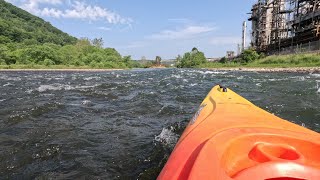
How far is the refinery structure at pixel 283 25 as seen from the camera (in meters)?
39.1

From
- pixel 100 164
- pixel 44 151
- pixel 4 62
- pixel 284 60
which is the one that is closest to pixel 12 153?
pixel 44 151

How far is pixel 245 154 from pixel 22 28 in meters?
114

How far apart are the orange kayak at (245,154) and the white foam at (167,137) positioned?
93.5 inches

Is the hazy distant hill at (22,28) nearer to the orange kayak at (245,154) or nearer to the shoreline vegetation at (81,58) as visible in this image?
the shoreline vegetation at (81,58)

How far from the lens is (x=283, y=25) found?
56.3m

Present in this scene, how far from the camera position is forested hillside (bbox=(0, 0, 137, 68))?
56844 millimetres

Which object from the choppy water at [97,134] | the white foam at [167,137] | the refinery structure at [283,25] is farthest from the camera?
the refinery structure at [283,25]

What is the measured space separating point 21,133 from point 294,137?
16.4 feet

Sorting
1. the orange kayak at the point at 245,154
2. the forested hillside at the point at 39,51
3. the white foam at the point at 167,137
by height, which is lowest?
the white foam at the point at 167,137

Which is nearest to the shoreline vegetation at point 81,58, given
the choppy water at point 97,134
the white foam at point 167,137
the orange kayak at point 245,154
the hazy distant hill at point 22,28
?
the hazy distant hill at point 22,28

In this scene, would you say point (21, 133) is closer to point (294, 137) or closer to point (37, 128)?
point (37, 128)

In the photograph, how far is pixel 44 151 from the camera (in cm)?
477

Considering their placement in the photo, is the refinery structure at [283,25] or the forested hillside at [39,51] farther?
the forested hillside at [39,51]

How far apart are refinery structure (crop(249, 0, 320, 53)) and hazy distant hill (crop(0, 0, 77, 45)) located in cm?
6198
